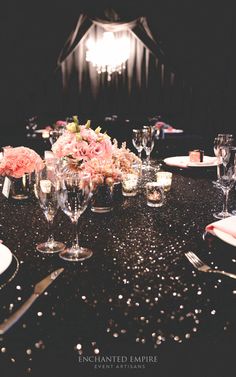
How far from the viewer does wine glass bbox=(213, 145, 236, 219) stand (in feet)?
4.99

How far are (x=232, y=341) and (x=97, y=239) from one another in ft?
1.78

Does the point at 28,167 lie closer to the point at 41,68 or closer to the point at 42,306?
the point at 42,306

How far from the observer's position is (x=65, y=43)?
6.03 m

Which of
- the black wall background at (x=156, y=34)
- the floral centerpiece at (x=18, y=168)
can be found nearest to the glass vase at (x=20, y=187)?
the floral centerpiece at (x=18, y=168)

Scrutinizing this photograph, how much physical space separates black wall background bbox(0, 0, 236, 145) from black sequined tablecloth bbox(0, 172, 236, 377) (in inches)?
194

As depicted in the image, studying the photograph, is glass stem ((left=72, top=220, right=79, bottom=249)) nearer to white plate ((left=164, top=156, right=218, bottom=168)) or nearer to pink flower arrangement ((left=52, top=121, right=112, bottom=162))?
pink flower arrangement ((left=52, top=121, right=112, bottom=162))

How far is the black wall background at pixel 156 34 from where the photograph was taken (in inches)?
230

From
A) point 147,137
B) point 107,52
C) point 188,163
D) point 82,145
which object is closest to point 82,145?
point 82,145

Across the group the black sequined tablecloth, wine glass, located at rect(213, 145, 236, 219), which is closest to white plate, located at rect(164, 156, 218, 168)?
wine glass, located at rect(213, 145, 236, 219)

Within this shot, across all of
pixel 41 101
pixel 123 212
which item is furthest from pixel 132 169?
pixel 41 101

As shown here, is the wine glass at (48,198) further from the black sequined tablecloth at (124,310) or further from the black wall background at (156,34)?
the black wall background at (156,34)

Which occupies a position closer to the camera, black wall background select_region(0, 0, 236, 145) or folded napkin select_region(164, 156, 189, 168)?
folded napkin select_region(164, 156, 189, 168)

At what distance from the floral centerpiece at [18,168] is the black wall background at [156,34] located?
4202 mm

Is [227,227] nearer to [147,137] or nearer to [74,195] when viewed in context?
[74,195]
